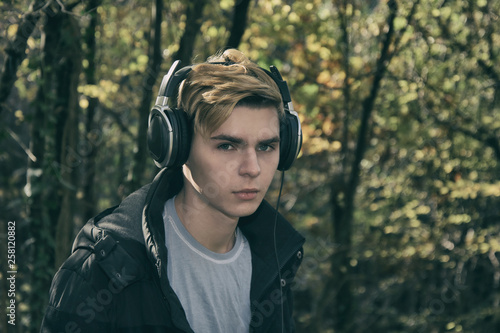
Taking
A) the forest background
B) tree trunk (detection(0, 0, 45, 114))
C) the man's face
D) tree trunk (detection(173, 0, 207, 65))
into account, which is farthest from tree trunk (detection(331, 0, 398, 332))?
the man's face

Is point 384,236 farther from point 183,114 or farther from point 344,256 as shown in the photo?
point 183,114

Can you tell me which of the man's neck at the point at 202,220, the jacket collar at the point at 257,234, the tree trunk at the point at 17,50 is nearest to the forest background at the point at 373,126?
the tree trunk at the point at 17,50

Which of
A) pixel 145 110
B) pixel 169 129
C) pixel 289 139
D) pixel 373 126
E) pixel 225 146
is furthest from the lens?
pixel 373 126

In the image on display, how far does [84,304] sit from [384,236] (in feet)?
20.4

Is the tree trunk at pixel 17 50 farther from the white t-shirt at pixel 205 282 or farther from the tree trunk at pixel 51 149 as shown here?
the white t-shirt at pixel 205 282

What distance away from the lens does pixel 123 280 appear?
82.6 inches

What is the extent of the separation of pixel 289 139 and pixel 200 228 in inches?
22.5

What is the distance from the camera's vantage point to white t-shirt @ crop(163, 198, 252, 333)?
2402 millimetres

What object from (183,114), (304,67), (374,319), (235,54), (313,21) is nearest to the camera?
(183,114)

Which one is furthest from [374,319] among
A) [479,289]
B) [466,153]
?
[466,153]

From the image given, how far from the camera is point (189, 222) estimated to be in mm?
2520

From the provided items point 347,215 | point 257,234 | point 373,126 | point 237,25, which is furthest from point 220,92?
point 373,126

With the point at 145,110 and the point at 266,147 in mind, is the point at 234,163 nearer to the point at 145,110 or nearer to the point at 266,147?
the point at 266,147

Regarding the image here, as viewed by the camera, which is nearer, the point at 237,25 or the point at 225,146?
the point at 225,146
